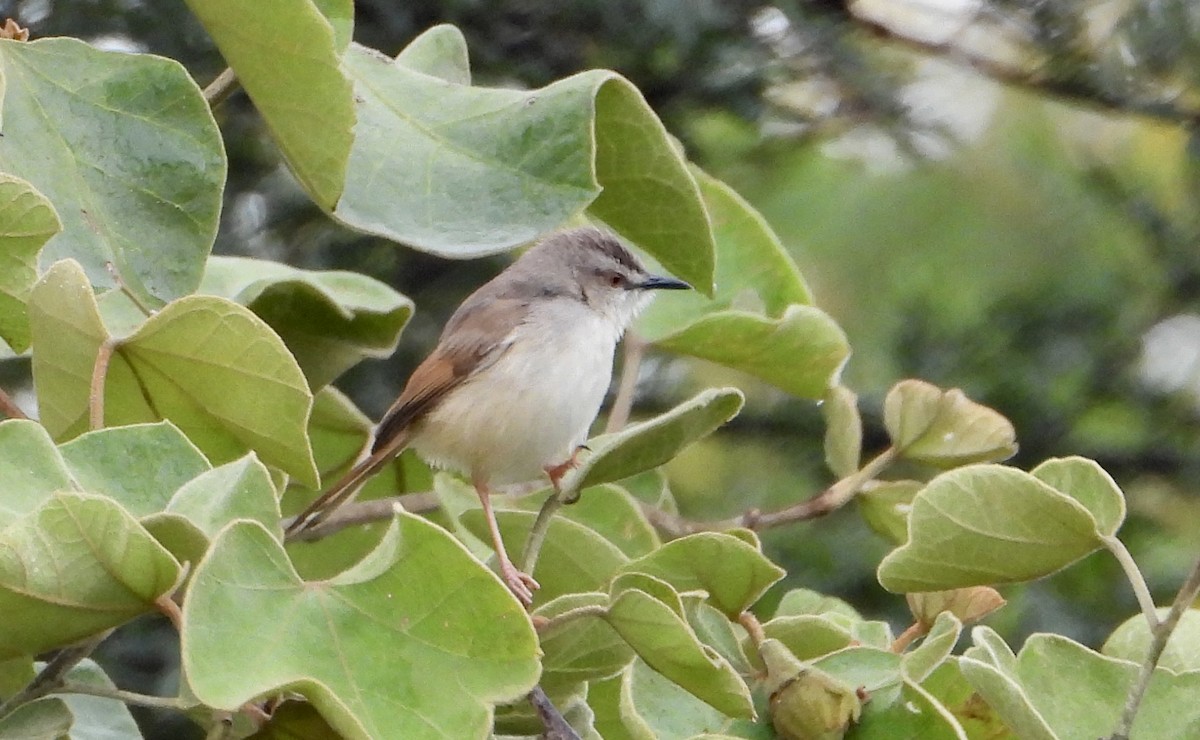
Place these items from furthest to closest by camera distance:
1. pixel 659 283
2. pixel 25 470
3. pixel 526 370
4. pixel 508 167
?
pixel 659 283
pixel 526 370
pixel 508 167
pixel 25 470

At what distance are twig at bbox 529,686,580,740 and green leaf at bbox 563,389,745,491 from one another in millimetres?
299

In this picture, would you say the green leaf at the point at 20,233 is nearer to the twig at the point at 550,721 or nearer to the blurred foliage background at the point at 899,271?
the twig at the point at 550,721

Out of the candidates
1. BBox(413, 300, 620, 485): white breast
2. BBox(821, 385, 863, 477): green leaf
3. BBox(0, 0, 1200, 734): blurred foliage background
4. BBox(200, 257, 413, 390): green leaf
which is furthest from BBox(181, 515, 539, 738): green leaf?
BBox(0, 0, 1200, 734): blurred foliage background

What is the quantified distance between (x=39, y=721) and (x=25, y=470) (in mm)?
269

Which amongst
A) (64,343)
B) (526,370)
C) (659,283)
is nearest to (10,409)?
(64,343)

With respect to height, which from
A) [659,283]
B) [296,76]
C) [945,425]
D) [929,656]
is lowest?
[659,283]

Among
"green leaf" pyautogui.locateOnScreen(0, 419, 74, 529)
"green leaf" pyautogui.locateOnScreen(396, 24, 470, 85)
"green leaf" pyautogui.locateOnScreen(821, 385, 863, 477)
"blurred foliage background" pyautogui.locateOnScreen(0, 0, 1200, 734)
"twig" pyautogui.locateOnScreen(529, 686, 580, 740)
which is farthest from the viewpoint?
"blurred foliage background" pyautogui.locateOnScreen(0, 0, 1200, 734)

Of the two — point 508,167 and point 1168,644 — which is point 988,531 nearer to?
point 1168,644

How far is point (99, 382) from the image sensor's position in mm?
1785

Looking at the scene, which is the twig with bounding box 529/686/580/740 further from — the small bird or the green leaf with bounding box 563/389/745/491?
the small bird

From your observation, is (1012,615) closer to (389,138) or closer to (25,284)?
(389,138)

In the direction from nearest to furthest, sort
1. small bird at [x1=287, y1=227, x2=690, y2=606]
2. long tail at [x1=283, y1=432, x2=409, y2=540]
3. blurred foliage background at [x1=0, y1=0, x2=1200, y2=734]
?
long tail at [x1=283, y1=432, x2=409, y2=540]
small bird at [x1=287, y1=227, x2=690, y2=606]
blurred foliage background at [x1=0, y1=0, x2=1200, y2=734]

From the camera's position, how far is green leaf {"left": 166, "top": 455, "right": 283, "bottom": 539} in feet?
5.06

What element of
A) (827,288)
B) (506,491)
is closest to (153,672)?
(506,491)
